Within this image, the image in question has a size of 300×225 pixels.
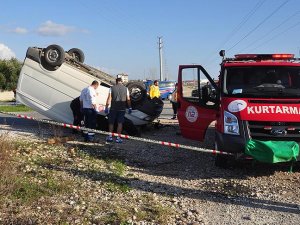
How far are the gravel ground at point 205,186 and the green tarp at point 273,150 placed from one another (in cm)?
46

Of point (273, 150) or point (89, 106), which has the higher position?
point (89, 106)

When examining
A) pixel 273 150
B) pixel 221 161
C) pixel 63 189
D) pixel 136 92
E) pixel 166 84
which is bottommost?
pixel 63 189

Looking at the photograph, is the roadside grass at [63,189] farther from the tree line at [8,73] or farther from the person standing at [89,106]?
the tree line at [8,73]

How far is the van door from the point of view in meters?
8.91

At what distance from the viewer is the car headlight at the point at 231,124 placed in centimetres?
764

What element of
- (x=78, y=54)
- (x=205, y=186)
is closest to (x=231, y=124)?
(x=205, y=186)

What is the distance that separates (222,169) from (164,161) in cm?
139

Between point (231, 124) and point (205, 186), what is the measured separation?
1.24 metres

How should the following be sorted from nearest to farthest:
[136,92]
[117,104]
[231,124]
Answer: [231,124] → [117,104] → [136,92]

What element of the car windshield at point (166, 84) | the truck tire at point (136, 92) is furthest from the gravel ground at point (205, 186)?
the car windshield at point (166, 84)

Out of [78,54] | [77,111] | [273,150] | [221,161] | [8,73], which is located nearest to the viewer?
[273,150]

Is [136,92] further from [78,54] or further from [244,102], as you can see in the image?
[244,102]

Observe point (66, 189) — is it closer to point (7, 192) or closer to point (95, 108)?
point (7, 192)

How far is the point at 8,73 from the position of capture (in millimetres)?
53562
